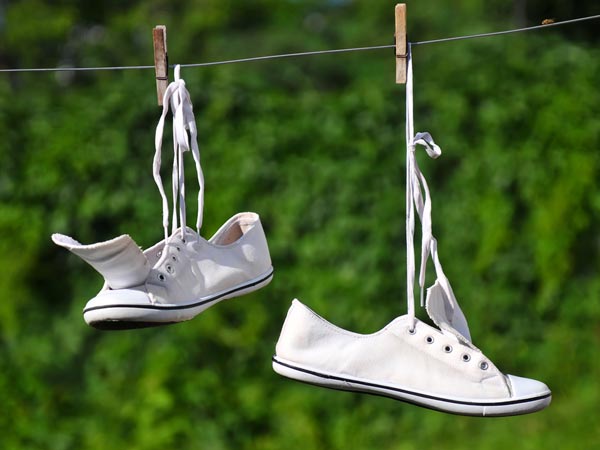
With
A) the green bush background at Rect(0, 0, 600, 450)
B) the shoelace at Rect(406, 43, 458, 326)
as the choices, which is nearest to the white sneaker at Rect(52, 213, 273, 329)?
the shoelace at Rect(406, 43, 458, 326)

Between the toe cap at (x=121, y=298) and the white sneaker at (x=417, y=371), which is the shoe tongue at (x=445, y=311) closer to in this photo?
the white sneaker at (x=417, y=371)

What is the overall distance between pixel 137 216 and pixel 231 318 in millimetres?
544

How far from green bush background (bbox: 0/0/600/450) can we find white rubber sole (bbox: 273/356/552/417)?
188 cm

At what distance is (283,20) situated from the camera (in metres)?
11.1

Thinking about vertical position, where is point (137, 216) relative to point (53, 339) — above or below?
above

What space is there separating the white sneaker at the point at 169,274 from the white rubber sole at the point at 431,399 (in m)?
0.26

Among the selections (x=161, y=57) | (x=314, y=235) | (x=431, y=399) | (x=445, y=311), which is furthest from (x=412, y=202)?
(x=314, y=235)

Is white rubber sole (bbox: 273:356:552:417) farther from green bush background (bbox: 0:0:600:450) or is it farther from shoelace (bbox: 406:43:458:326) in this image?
green bush background (bbox: 0:0:600:450)

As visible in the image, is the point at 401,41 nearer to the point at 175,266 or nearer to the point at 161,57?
the point at 161,57

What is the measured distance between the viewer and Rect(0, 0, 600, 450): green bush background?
3871 mm

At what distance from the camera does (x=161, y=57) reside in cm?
213

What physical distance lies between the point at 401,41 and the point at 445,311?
21.7 inches

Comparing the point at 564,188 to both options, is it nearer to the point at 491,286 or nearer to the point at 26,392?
the point at 491,286

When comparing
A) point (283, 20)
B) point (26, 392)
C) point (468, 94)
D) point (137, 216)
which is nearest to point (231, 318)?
point (137, 216)
